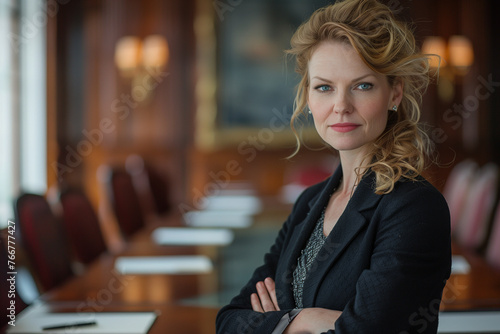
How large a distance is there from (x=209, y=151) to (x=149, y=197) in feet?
6.49

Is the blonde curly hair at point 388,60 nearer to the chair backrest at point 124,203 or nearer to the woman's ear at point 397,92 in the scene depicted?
the woman's ear at point 397,92

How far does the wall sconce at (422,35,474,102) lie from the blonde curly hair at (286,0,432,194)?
5850mm

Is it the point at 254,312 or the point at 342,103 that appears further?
the point at 254,312

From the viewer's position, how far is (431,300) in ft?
3.98

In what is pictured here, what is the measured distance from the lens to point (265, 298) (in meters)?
1.57

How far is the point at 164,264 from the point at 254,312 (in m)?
1.39

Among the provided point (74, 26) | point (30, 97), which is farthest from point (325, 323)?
point (74, 26)

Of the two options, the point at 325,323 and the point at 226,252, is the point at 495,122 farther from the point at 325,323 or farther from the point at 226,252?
the point at 325,323

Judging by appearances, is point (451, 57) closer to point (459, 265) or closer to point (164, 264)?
point (459, 265)

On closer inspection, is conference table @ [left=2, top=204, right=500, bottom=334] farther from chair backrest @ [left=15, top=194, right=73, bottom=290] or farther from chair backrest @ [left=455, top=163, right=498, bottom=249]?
chair backrest @ [left=455, top=163, right=498, bottom=249]

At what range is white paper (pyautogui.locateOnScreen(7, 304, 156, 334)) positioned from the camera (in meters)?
1.84

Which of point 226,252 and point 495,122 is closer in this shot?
point 226,252

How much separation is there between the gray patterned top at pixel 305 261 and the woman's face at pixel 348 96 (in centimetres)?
24

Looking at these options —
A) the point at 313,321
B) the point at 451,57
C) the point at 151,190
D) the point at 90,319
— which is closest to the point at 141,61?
the point at 151,190
